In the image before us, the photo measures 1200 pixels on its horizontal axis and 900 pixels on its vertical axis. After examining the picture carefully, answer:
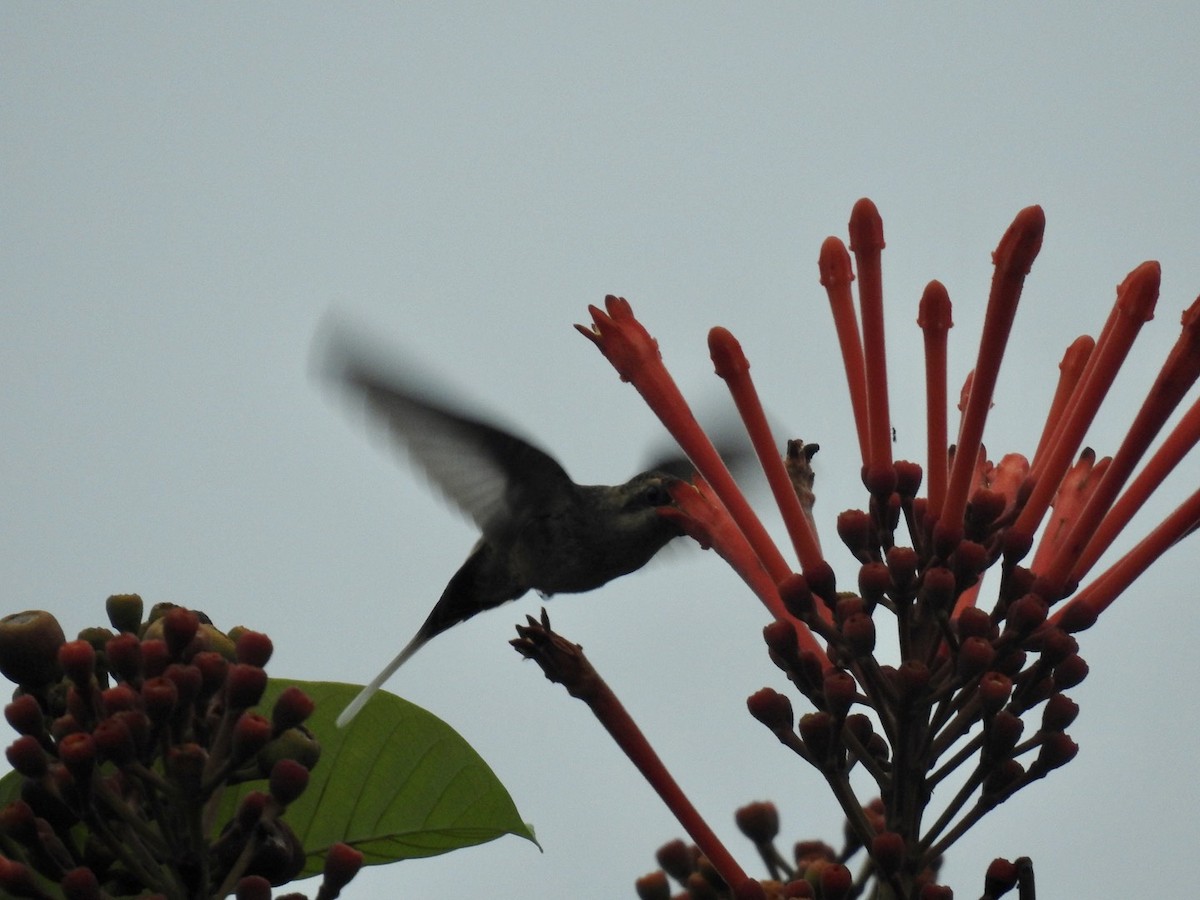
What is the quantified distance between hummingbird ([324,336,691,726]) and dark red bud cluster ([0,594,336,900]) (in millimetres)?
2194

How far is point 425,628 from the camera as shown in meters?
7.47

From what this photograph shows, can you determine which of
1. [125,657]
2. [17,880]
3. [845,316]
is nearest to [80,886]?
[17,880]

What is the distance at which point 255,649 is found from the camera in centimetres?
392

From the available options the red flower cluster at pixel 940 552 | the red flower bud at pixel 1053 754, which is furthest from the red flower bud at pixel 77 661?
the red flower bud at pixel 1053 754

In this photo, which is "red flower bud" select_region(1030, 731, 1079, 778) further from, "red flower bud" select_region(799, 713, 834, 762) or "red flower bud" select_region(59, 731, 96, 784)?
"red flower bud" select_region(59, 731, 96, 784)

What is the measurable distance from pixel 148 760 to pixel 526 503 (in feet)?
9.89

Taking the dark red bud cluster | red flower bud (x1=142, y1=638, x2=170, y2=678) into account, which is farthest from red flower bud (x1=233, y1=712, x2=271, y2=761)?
red flower bud (x1=142, y1=638, x2=170, y2=678)

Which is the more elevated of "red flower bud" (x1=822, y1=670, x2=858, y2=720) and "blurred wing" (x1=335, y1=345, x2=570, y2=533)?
"blurred wing" (x1=335, y1=345, x2=570, y2=533)

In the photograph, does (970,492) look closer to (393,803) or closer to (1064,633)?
(1064,633)

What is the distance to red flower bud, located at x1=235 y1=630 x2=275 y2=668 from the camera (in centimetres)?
391

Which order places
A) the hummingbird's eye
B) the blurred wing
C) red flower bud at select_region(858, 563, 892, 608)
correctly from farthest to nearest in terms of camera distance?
the hummingbird's eye, the blurred wing, red flower bud at select_region(858, 563, 892, 608)

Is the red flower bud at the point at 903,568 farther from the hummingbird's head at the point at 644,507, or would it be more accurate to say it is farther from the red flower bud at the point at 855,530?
the hummingbird's head at the point at 644,507

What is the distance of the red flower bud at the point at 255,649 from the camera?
391cm

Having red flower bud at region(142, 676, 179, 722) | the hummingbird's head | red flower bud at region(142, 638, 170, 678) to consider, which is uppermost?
the hummingbird's head
